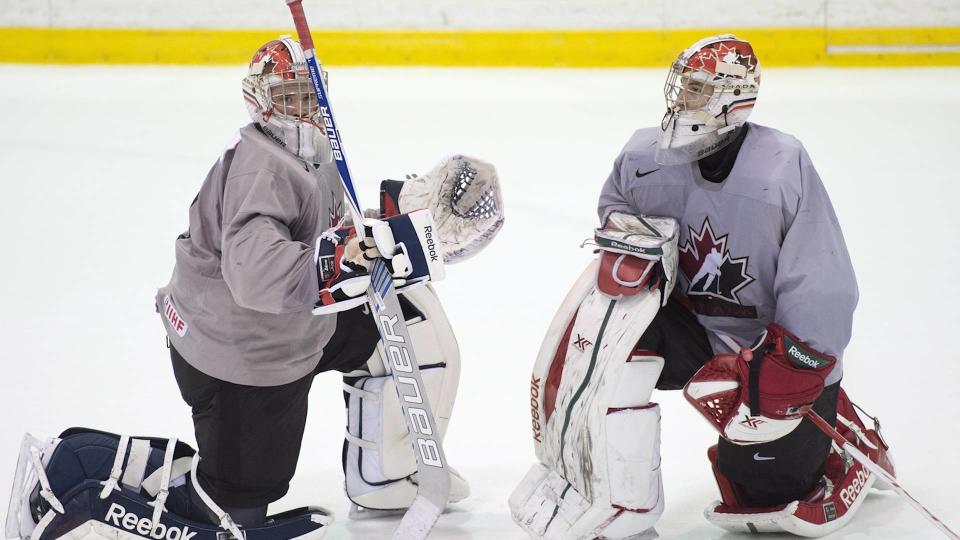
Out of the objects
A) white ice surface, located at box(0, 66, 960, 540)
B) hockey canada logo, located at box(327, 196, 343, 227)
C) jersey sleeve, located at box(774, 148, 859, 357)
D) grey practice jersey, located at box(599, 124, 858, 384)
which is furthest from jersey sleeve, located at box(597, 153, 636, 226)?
white ice surface, located at box(0, 66, 960, 540)

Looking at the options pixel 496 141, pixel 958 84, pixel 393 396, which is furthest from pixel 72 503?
pixel 958 84

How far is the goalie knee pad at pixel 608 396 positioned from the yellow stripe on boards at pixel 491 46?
3.92 metres

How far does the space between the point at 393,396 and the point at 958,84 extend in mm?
4101

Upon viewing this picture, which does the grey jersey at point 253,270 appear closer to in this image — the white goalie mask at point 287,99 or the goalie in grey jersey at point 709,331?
the white goalie mask at point 287,99

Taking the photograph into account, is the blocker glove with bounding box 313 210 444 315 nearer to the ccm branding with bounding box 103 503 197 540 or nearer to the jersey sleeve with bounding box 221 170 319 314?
the jersey sleeve with bounding box 221 170 319 314

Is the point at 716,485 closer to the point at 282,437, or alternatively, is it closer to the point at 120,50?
the point at 282,437

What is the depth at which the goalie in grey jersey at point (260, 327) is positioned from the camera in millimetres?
2012

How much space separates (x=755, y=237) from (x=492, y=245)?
199cm

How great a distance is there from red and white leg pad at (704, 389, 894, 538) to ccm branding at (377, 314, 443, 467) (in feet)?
2.02

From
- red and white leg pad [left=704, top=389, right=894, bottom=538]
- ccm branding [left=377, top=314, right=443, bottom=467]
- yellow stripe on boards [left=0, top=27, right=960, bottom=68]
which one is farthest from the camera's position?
yellow stripe on boards [left=0, top=27, right=960, bottom=68]

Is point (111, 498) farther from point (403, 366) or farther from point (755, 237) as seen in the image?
point (755, 237)

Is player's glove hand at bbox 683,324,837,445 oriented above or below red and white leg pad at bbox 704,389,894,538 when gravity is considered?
above

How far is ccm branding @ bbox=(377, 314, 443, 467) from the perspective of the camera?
81.7 inches

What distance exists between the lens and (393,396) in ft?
8.03
